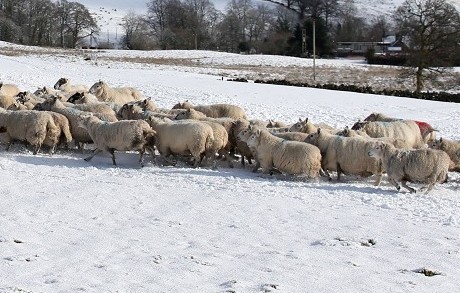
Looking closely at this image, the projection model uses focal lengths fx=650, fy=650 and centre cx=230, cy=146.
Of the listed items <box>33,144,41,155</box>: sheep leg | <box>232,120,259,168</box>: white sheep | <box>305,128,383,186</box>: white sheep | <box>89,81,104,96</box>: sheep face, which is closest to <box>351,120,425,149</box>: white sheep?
<box>305,128,383,186</box>: white sheep

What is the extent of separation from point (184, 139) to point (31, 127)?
352 cm

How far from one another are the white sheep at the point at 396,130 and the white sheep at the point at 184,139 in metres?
4.12

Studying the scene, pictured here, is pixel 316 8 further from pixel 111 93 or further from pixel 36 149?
pixel 36 149

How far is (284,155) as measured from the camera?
13297 mm

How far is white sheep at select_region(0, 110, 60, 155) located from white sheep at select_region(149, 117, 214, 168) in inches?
92.5

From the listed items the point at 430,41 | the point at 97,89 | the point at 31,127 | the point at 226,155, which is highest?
the point at 430,41


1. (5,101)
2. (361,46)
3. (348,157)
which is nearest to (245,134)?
(348,157)

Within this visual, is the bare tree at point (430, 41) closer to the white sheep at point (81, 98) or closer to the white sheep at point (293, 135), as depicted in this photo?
the white sheep at point (81, 98)

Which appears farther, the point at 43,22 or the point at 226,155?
the point at 43,22

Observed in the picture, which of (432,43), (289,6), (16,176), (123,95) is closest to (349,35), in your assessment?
(289,6)

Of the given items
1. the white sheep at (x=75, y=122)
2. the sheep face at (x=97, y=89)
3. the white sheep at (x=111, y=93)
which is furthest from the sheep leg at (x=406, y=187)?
the sheep face at (x=97, y=89)

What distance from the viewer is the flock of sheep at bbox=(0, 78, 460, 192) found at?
1261cm

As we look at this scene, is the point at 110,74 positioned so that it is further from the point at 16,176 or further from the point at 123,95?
the point at 16,176

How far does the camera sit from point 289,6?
122688 mm
